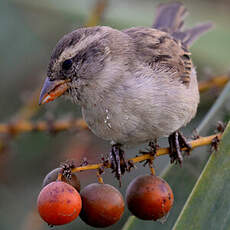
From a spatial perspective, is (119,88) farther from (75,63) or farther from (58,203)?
(58,203)

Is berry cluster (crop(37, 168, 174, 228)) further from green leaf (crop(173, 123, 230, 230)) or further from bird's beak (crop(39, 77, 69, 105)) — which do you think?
bird's beak (crop(39, 77, 69, 105))

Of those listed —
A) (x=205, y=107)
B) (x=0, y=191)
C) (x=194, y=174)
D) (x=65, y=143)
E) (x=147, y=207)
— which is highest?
(x=147, y=207)

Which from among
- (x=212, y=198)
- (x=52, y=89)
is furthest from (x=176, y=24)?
(x=212, y=198)

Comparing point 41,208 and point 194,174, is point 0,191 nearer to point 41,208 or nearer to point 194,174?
point 194,174

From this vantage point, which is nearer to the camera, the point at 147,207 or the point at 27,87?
the point at 147,207

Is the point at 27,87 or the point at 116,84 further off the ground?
the point at 116,84

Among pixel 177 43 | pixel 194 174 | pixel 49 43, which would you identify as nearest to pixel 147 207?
pixel 194 174

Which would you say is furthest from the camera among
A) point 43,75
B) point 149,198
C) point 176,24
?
point 176,24
